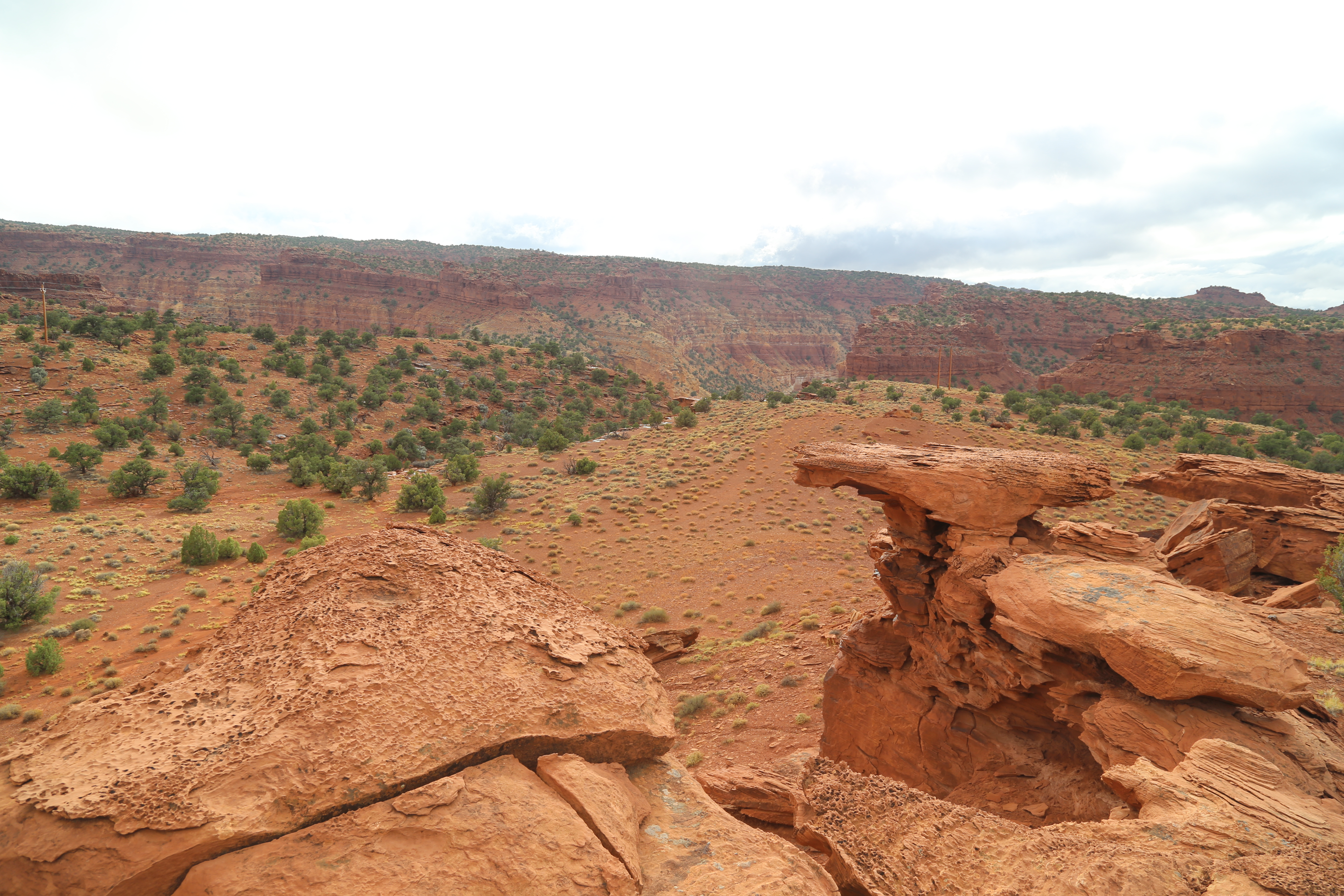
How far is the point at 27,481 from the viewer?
2155 centimetres

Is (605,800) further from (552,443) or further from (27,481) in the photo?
(552,443)

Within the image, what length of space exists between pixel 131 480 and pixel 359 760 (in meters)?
29.3

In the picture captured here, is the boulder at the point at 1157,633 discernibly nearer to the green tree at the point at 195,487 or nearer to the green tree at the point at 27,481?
the green tree at the point at 195,487

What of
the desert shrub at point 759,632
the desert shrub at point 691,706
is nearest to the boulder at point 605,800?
the desert shrub at point 691,706

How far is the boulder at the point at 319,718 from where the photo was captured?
2467 mm

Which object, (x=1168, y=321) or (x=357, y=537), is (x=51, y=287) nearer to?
(x=357, y=537)

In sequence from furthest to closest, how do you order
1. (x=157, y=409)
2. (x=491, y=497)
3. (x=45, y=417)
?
(x=157, y=409), (x=45, y=417), (x=491, y=497)

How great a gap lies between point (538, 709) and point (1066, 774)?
737 centimetres

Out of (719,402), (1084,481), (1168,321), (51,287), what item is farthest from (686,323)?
(1084,481)

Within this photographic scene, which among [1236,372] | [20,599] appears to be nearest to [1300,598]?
[20,599]

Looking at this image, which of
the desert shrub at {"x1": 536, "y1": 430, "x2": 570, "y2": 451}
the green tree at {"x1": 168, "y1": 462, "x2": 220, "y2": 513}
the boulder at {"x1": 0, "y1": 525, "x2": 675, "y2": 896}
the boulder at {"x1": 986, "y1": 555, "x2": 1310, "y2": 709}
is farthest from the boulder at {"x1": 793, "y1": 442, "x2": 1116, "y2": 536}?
the desert shrub at {"x1": 536, "y1": 430, "x2": 570, "y2": 451}

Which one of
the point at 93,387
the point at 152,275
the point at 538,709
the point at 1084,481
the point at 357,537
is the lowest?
the point at 93,387

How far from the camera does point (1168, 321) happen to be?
2606 inches

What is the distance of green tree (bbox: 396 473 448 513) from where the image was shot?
2594cm
